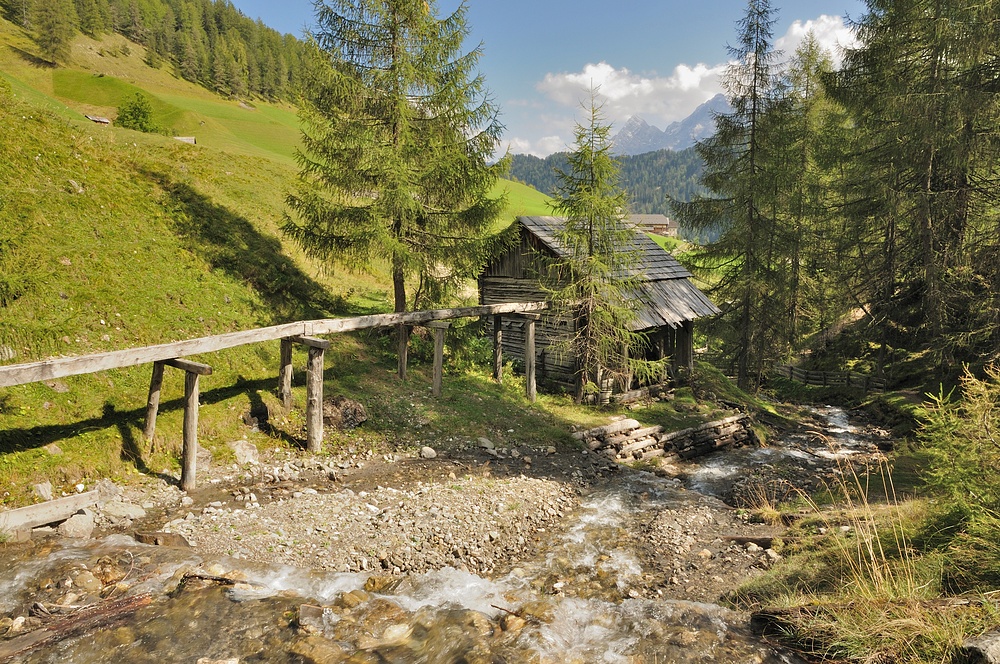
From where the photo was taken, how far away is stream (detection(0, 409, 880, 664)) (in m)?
5.52

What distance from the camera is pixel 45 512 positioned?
764 cm

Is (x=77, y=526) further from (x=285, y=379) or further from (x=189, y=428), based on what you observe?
(x=285, y=379)

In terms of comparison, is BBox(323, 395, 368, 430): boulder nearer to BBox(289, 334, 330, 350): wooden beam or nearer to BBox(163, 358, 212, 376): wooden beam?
BBox(289, 334, 330, 350): wooden beam

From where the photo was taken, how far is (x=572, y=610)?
6.68m

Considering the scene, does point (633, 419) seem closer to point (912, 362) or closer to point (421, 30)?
point (421, 30)

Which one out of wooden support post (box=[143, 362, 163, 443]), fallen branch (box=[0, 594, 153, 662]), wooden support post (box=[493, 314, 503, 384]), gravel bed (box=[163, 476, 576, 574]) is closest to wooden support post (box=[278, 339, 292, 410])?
wooden support post (box=[143, 362, 163, 443])

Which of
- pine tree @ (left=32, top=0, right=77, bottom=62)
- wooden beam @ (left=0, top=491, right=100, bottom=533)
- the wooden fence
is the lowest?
the wooden fence

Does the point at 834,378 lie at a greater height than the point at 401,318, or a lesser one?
lesser

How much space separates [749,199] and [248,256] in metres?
18.4

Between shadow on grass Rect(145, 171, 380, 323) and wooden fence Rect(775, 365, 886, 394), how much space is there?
21832 millimetres

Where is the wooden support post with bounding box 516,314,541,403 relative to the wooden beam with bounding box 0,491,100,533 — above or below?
above

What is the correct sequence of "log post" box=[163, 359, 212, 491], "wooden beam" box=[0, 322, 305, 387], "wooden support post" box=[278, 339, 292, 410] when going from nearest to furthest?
"wooden beam" box=[0, 322, 305, 387], "log post" box=[163, 359, 212, 491], "wooden support post" box=[278, 339, 292, 410]

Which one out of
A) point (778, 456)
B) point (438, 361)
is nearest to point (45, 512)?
point (438, 361)

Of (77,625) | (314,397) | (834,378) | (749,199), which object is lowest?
(834,378)
